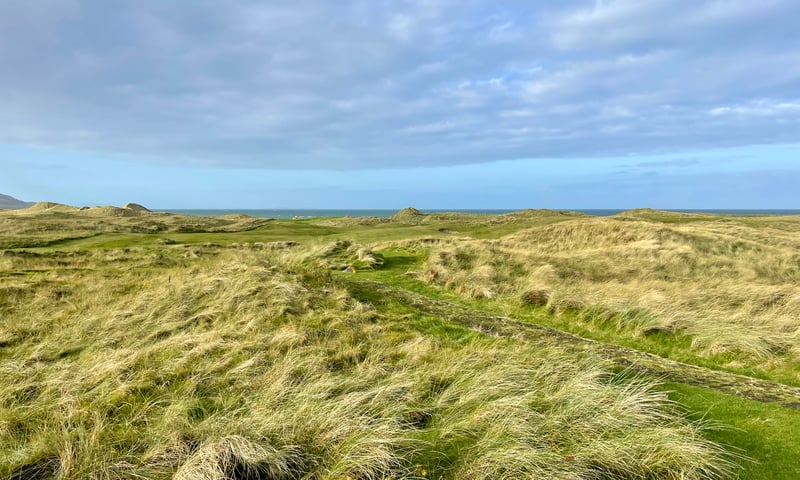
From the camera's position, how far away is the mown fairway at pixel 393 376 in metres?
4.73

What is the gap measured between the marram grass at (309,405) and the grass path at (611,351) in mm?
1181

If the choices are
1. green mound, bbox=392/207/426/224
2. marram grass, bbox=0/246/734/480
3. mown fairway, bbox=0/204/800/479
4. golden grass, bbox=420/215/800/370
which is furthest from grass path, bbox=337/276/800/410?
green mound, bbox=392/207/426/224

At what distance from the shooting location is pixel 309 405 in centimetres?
577

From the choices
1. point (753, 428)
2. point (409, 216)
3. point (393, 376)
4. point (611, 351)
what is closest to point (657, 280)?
point (611, 351)

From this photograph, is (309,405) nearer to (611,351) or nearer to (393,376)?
(393,376)

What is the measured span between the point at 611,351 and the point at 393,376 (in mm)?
5238

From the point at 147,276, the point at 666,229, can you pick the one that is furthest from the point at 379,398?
the point at 666,229

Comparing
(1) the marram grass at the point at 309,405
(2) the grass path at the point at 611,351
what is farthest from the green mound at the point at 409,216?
(1) the marram grass at the point at 309,405

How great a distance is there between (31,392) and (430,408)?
19.9 feet

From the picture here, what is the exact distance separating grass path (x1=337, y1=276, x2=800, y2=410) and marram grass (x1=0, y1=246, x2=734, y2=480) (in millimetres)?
1181

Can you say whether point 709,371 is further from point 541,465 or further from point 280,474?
point 280,474

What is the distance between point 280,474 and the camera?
4.60m

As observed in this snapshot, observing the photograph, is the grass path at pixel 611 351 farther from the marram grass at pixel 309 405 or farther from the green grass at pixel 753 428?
the marram grass at pixel 309 405

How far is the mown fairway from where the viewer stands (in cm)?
473
